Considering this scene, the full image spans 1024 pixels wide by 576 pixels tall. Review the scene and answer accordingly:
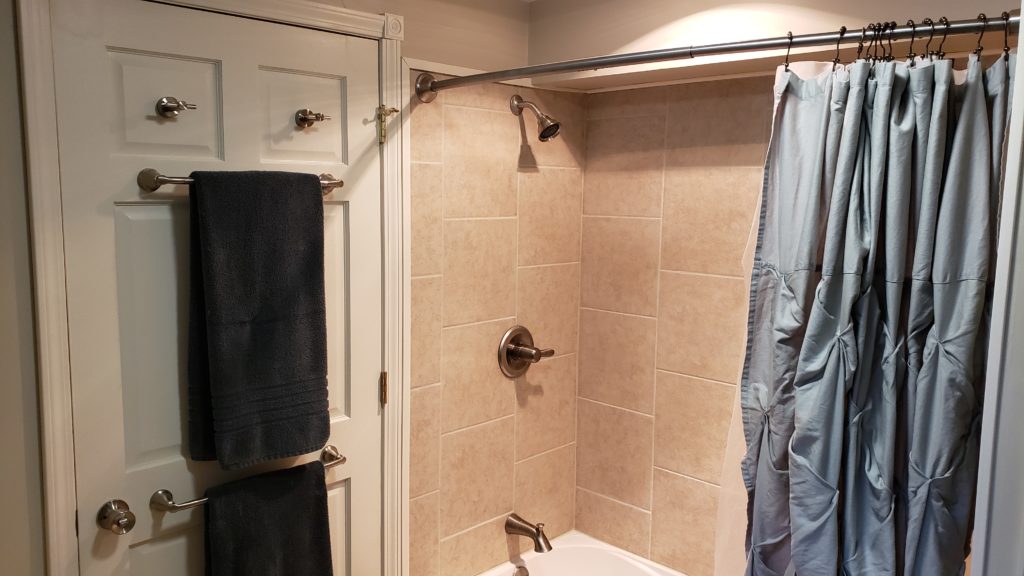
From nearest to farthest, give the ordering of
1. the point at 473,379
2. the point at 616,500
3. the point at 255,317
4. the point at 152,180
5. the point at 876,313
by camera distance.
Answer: the point at 876,313 → the point at 152,180 → the point at 255,317 → the point at 473,379 → the point at 616,500

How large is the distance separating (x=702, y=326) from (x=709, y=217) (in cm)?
36

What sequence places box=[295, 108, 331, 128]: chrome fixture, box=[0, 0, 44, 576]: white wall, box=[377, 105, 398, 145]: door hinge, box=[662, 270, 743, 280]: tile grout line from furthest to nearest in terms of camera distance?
box=[662, 270, 743, 280]: tile grout line → box=[377, 105, 398, 145]: door hinge → box=[295, 108, 331, 128]: chrome fixture → box=[0, 0, 44, 576]: white wall

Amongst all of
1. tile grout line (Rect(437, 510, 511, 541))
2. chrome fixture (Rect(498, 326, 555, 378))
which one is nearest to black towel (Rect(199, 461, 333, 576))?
tile grout line (Rect(437, 510, 511, 541))

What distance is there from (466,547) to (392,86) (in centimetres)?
149

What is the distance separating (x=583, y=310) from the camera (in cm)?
275

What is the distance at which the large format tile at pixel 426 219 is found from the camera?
7.04 ft

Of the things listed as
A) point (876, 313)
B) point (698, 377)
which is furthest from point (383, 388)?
point (876, 313)

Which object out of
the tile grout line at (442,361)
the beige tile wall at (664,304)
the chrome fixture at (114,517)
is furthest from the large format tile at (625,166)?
the chrome fixture at (114,517)

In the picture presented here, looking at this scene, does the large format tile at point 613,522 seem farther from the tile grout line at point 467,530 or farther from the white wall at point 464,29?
the white wall at point 464,29

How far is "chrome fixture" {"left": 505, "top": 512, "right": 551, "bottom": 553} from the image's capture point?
248 centimetres

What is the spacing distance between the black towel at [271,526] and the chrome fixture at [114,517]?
168 millimetres

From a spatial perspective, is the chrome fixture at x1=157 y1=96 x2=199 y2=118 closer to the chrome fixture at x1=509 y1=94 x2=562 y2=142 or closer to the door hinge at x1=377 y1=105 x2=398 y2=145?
the door hinge at x1=377 y1=105 x2=398 y2=145

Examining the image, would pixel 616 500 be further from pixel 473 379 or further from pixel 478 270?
pixel 478 270

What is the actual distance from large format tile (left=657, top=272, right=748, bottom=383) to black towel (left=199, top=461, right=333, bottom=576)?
124 centimetres
